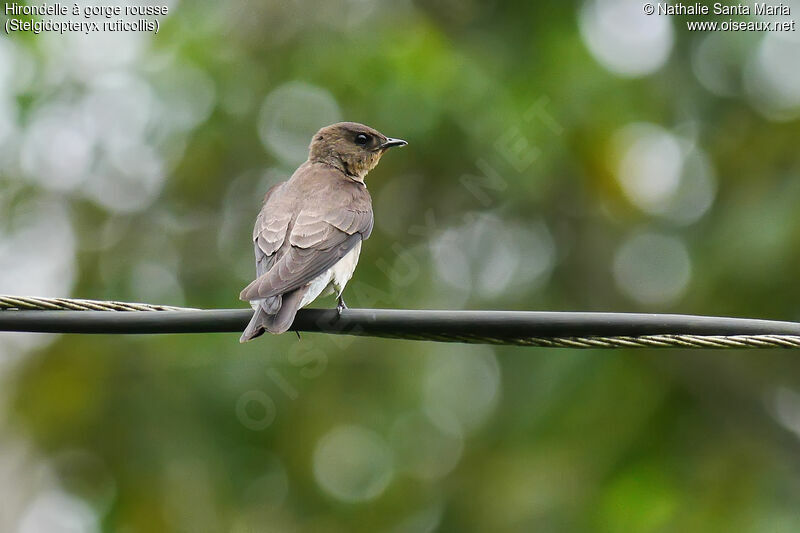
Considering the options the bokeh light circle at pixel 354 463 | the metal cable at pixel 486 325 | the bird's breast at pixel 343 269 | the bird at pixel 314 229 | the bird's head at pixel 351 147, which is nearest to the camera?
the metal cable at pixel 486 325

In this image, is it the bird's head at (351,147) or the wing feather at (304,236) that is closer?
the wing feather at (304,236)

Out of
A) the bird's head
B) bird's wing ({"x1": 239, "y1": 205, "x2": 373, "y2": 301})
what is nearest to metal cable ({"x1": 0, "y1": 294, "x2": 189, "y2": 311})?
bird's wing ({"x1": 239, "y1": 205, "x2": 373, "y2": 301})

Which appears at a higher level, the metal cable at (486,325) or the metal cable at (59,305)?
the metal cable at (59,305)

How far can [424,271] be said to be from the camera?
33.9 feet

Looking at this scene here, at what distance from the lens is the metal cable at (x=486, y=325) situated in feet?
12.3

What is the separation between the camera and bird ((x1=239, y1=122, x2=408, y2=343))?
4965mm

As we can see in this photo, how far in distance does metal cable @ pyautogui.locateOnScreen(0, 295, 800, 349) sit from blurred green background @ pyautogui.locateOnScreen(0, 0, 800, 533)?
5009 millimetres

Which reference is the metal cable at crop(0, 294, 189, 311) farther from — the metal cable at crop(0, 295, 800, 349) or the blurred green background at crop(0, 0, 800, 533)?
the blurred green background at crop(0, 0, 800, 533)

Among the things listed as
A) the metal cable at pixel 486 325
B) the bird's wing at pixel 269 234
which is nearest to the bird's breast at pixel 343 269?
the bird's wing at pixel 269 234

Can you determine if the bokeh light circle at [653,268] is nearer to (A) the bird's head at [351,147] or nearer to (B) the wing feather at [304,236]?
(A) the bird's head at [351,147]

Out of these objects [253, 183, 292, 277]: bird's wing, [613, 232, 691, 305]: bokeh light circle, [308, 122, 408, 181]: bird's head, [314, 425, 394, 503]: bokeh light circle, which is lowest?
[314, 425, 394, 503]: bokeh light circle

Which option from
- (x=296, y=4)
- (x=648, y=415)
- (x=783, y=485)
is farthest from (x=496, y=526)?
(x=296, y=4)

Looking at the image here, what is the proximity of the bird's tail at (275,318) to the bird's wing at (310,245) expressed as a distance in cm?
5

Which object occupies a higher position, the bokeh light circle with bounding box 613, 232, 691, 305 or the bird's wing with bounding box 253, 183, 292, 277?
the bird's wing with bounding box 253, 183, 292, 277
